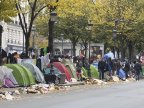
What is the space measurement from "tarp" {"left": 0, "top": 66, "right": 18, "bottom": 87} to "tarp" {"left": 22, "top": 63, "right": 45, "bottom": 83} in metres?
1.98

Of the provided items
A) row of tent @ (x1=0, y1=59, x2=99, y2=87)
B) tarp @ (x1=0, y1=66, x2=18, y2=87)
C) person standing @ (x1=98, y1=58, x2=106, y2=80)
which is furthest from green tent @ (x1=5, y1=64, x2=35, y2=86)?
person standing @ (x1=98, y1=58, x2=106, y2=80)

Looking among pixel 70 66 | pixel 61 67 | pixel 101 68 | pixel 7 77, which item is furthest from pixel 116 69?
pixel 7 77

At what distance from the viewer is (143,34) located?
216 ft

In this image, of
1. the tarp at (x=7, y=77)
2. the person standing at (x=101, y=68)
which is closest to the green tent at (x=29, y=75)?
the tarp at (x=7, y=77)

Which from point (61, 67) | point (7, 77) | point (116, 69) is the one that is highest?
point (61, 67)

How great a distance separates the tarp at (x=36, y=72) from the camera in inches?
1172

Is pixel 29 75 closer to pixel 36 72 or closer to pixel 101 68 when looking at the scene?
pixel 36 72

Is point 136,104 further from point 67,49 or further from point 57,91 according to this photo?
point 67,49

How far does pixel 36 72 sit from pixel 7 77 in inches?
91.8

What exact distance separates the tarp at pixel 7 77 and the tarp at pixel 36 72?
1976 millimetres

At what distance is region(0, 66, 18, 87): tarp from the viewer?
27375 millimetres

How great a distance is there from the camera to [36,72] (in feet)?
97.3

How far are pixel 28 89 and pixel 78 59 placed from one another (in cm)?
1213

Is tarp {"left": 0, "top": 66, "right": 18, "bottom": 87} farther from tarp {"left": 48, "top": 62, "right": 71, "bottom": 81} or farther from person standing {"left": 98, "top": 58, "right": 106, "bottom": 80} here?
person standing {"left": 98, "top": 58, "right": 106, "bottom": 80}
